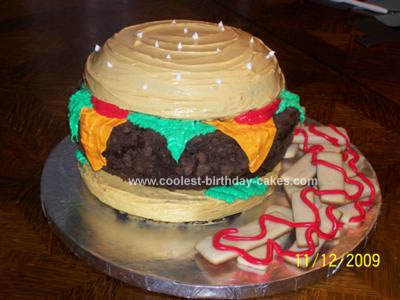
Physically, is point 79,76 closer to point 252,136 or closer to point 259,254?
point 252,136

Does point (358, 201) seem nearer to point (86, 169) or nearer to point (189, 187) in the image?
point (189, 187)

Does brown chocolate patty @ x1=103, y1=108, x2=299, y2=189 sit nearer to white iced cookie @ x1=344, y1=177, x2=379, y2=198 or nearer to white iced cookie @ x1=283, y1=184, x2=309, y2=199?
white iced cookie @ x1=283, y1=184, x2=309, y2=199

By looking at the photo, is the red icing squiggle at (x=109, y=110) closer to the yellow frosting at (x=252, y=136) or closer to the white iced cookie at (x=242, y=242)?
the yellow frosting at (x=252, y=136)

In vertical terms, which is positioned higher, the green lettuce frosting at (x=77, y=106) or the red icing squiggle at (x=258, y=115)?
the red icing squiggle at (x=258, y=115)

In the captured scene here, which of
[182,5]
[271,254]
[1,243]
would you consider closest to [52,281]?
[1,243]

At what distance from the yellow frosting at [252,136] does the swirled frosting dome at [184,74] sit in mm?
35

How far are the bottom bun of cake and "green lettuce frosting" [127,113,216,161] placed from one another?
0.19 m

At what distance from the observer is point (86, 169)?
5.95 feet

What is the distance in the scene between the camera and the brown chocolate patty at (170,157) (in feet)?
5.09

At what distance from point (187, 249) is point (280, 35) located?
1.70 m

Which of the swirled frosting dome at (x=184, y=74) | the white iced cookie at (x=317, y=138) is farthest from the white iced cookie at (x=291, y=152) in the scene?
the swirled frosting dome at (x=184, y=74)
